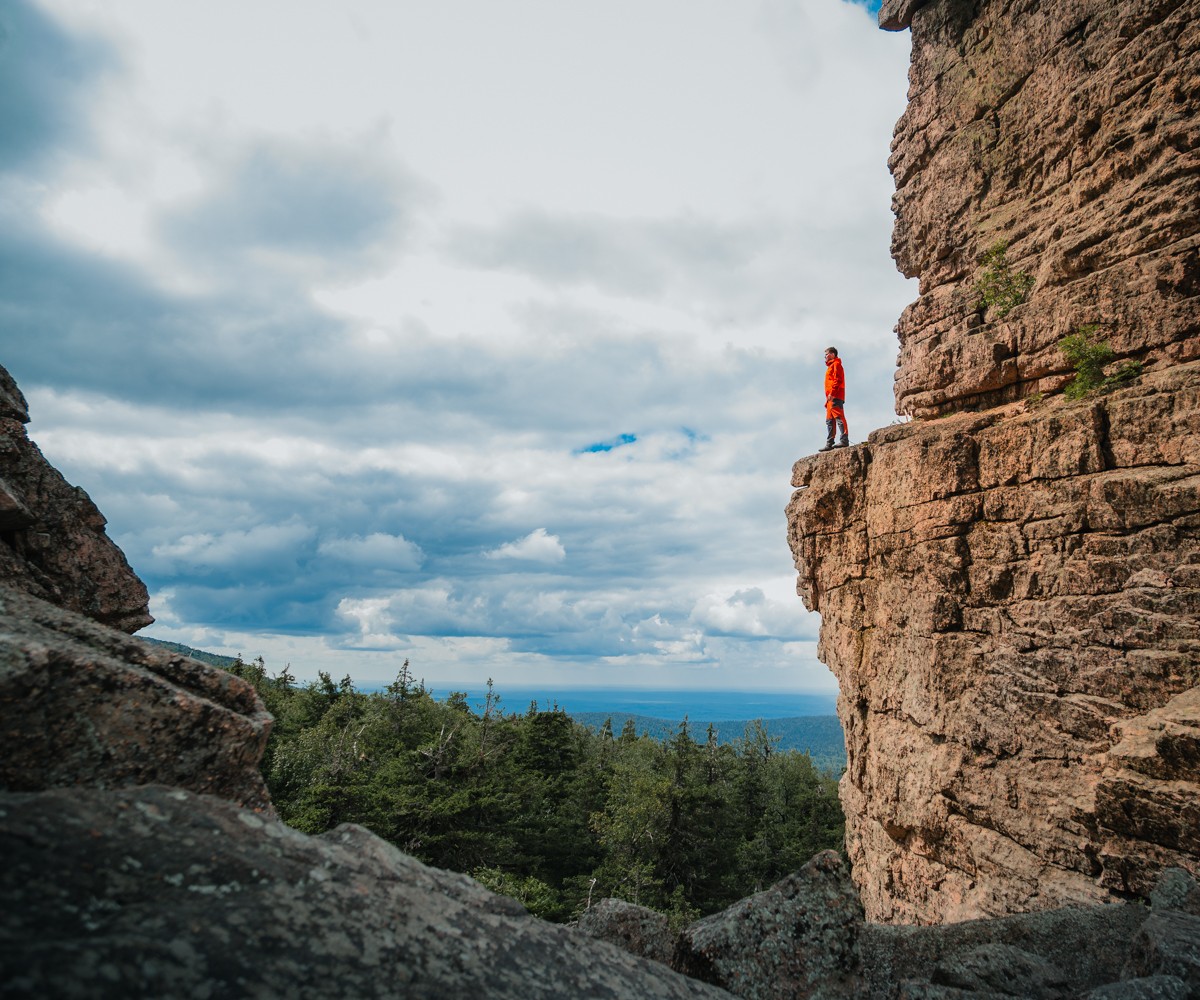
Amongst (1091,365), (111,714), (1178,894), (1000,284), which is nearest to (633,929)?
(111,714)

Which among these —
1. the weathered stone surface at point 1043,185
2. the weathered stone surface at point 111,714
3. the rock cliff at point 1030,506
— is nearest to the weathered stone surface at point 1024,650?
the rock cliff at point 1030,506

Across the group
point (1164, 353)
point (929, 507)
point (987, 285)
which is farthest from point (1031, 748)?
point (987, 285)

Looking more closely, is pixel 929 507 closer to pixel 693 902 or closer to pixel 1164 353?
pixel 1164 353

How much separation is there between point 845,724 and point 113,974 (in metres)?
20.4

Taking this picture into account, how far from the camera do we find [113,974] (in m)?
2.55

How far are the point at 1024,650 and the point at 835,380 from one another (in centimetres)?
984

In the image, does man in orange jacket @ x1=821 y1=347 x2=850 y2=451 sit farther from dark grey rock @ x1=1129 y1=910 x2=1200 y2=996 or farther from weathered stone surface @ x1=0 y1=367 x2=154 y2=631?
weathered stone surface @ x1=0 y1=367 x2=154 y2=631

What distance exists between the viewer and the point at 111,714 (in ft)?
14.5

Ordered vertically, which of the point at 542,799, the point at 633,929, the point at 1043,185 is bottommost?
the point at 542,799

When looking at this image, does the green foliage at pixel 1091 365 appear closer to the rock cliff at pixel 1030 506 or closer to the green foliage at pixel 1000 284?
the rock cliff at pixel 1030 506

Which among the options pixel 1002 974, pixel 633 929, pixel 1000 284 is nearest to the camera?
pixel 1002 974

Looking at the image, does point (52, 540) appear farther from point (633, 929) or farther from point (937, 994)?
point (937, 994)

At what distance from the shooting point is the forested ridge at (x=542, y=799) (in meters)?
32.8

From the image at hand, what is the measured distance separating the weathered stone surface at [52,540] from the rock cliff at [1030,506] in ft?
54.8
